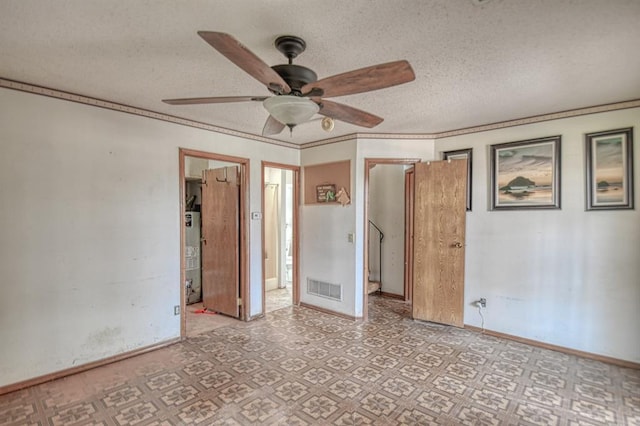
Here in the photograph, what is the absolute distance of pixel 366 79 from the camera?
1.64m

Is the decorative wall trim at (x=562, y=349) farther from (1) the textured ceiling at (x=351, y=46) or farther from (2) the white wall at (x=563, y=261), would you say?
(1) the textured ceiling at (x=351, y=46)

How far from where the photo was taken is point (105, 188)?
2.99 m

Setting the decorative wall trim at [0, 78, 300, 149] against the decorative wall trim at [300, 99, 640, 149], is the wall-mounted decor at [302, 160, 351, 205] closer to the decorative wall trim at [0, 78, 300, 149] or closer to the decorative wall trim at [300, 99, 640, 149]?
the decorative wall trim at [300, 99, 640, 149]

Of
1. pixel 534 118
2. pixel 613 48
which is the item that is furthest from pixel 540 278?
pixel 613 48

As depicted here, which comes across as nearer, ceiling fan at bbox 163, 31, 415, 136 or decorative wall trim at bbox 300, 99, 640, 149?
ceiling fan at bbox 163, 31, 415, 136

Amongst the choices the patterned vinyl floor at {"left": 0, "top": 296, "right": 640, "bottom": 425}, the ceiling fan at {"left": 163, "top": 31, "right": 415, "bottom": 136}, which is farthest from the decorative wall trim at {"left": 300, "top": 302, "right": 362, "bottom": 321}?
the ceiling fan at {"left": 163, "top": 31, "right": 415, "bottom": 136}

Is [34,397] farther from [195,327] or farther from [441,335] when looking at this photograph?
[441,335]

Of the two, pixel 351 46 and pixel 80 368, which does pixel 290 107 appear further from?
pixel 80 368

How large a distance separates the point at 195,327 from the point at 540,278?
394 cm

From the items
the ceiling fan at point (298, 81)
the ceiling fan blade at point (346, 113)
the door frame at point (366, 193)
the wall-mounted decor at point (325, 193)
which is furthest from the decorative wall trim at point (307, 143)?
the ceiling fan blade at point (346, 113)

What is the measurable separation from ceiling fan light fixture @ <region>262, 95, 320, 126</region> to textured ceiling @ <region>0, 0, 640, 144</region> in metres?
0.38

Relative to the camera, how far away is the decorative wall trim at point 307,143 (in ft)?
8.78

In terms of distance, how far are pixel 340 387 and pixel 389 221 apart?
10.7ft

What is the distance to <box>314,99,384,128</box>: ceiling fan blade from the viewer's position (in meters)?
2.05
